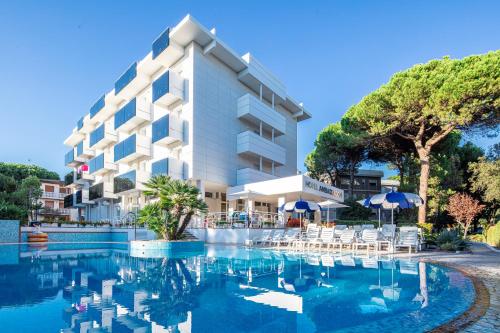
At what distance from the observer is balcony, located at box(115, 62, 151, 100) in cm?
2977

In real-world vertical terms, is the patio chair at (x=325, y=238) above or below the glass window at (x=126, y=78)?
below

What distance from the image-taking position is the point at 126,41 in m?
22.4

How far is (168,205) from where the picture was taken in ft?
55.6

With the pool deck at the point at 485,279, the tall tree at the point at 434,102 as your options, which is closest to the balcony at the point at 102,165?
the tall tree at the point at 434,102

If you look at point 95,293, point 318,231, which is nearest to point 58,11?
point 95,293

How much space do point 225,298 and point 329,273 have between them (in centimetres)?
415

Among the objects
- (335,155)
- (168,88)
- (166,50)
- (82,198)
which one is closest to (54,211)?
(82,198)

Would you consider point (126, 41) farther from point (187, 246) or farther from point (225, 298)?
point (225, 298)

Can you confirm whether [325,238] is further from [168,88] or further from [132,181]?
[132,181]

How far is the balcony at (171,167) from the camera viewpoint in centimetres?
2401

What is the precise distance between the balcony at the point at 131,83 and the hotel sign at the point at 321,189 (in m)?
16.9

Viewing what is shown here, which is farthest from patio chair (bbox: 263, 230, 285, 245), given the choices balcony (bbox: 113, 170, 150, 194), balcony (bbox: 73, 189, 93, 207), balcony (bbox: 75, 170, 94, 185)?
balcony (bbox: 75, 170, 94, 185)

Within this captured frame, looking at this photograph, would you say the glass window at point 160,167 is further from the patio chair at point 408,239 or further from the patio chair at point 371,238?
the patio chair at point 408,239

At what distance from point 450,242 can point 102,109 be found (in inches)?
1338
